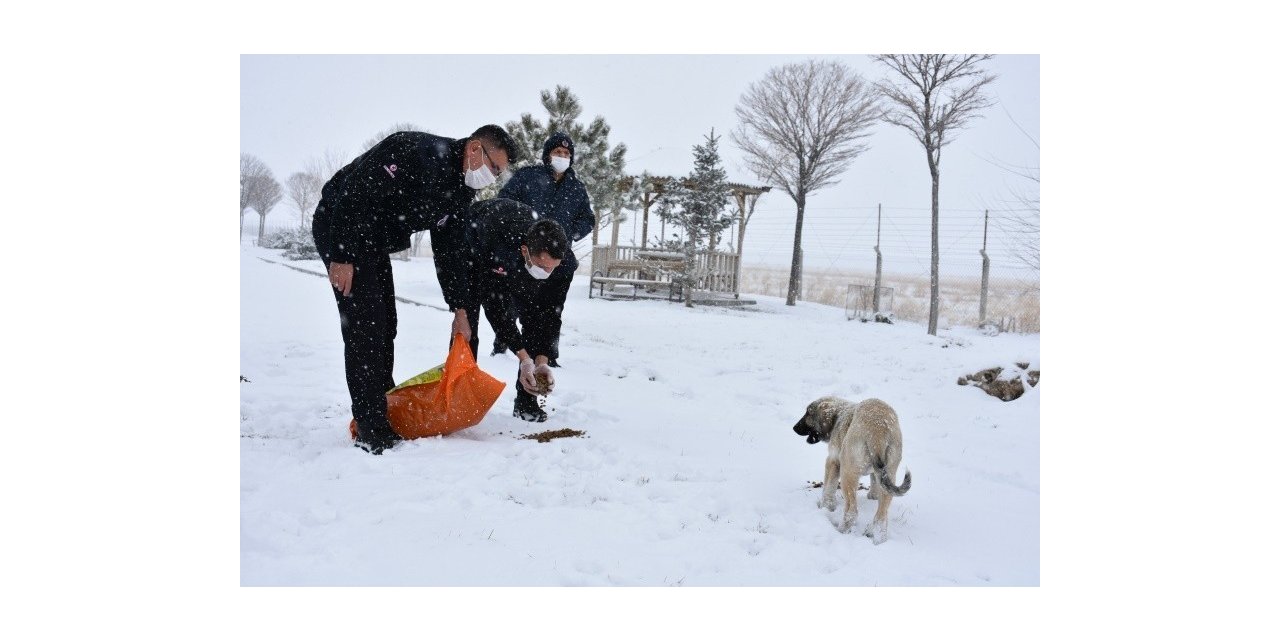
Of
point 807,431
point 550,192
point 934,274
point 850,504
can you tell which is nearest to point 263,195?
point 550,192

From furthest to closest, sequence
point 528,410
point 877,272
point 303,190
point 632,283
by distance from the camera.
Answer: point 632,283 → point 877,272 → point 303,190 → point 528,410

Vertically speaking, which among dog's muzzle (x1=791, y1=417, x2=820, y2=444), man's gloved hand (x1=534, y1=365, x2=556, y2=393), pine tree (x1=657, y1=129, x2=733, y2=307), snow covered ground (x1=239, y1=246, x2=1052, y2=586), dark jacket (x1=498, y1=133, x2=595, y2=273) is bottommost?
snow covered ground (x1=239, y1=246, x2=1052, y2=586)

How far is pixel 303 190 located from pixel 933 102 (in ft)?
26.7

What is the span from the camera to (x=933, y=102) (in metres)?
9.24

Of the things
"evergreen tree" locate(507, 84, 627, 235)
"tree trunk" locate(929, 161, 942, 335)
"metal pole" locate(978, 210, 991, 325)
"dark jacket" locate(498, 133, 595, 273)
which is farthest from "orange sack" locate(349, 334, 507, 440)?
"metal pole" locate(978, 210, 991, 325)

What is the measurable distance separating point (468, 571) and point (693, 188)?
11486 mm

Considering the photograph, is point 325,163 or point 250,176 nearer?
point 250,176

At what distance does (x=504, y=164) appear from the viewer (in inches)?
102

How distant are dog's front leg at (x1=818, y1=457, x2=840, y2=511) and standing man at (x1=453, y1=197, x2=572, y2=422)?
1194 millimetres

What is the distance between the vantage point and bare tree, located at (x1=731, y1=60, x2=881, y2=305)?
12.8 meters

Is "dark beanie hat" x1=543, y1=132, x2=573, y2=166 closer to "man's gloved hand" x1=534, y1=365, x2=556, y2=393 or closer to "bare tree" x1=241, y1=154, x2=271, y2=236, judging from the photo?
"man's gloved hand" x1=534, y1=365, x2=556, y2=393

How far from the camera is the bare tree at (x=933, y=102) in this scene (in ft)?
28.3

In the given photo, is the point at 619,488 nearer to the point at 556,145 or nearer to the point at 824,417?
the point at 824,417

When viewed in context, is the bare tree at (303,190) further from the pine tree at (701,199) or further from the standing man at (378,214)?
the pine tree at (701,199)
